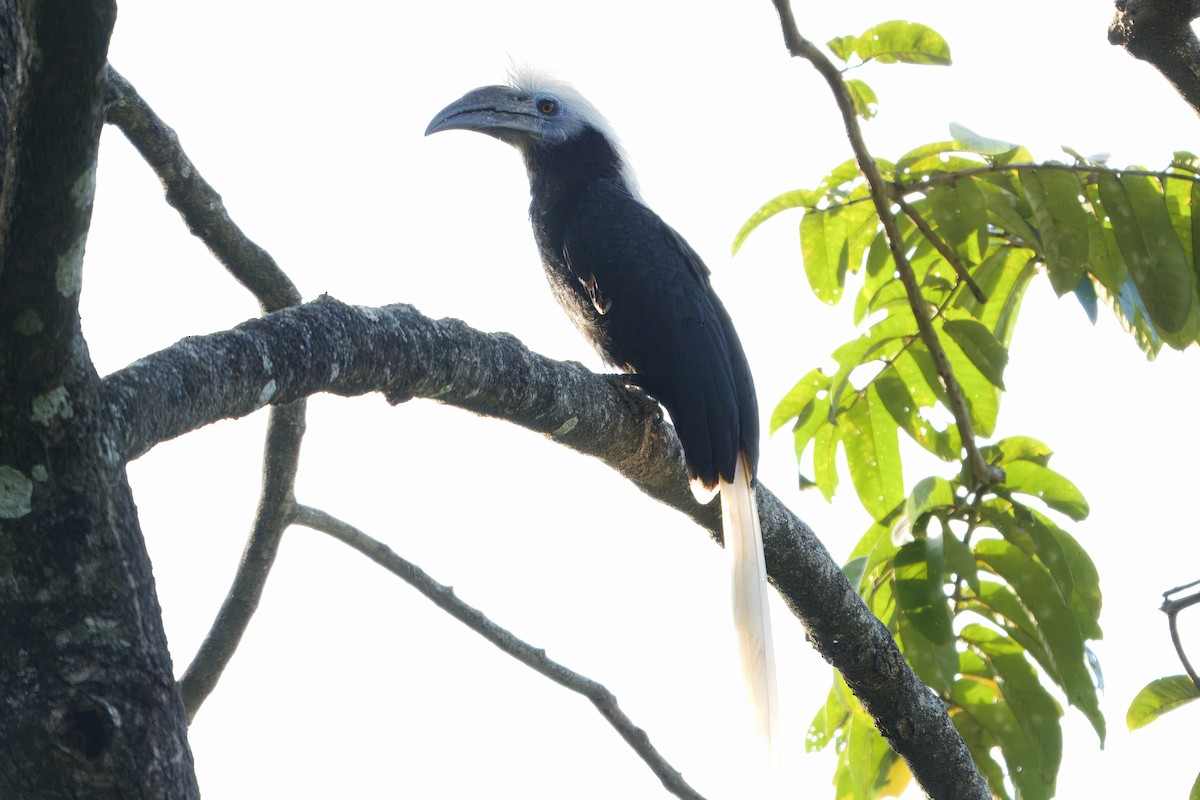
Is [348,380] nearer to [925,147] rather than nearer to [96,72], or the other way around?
[96,72]

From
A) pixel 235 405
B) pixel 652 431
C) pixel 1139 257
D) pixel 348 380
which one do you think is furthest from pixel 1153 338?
pixel 235 405

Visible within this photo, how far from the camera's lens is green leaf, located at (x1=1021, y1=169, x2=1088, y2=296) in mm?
2479

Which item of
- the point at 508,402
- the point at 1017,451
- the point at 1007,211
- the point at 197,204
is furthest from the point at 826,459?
the point at 197,204

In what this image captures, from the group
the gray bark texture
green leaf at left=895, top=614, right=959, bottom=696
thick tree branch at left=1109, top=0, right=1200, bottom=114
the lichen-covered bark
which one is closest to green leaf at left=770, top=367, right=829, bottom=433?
green leaf at left=895, top=614, right=959, bottom=696

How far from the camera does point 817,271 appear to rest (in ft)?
9.84

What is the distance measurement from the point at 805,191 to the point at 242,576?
1624 mm

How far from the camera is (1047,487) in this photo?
2709 millimetres

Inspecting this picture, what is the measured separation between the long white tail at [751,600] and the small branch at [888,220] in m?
0.51

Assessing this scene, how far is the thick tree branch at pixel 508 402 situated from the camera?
4.95 ft

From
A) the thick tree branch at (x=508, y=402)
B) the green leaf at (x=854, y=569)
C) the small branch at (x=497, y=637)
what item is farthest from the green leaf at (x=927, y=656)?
the small branch at (x=497, y=637)

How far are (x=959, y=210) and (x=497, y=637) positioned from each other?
1.43 meters

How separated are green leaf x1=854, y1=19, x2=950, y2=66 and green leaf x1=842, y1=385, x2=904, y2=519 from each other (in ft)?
2.61

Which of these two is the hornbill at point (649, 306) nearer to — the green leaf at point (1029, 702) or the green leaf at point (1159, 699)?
the green leaf at point (1029, 702)

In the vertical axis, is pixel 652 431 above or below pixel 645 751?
above
